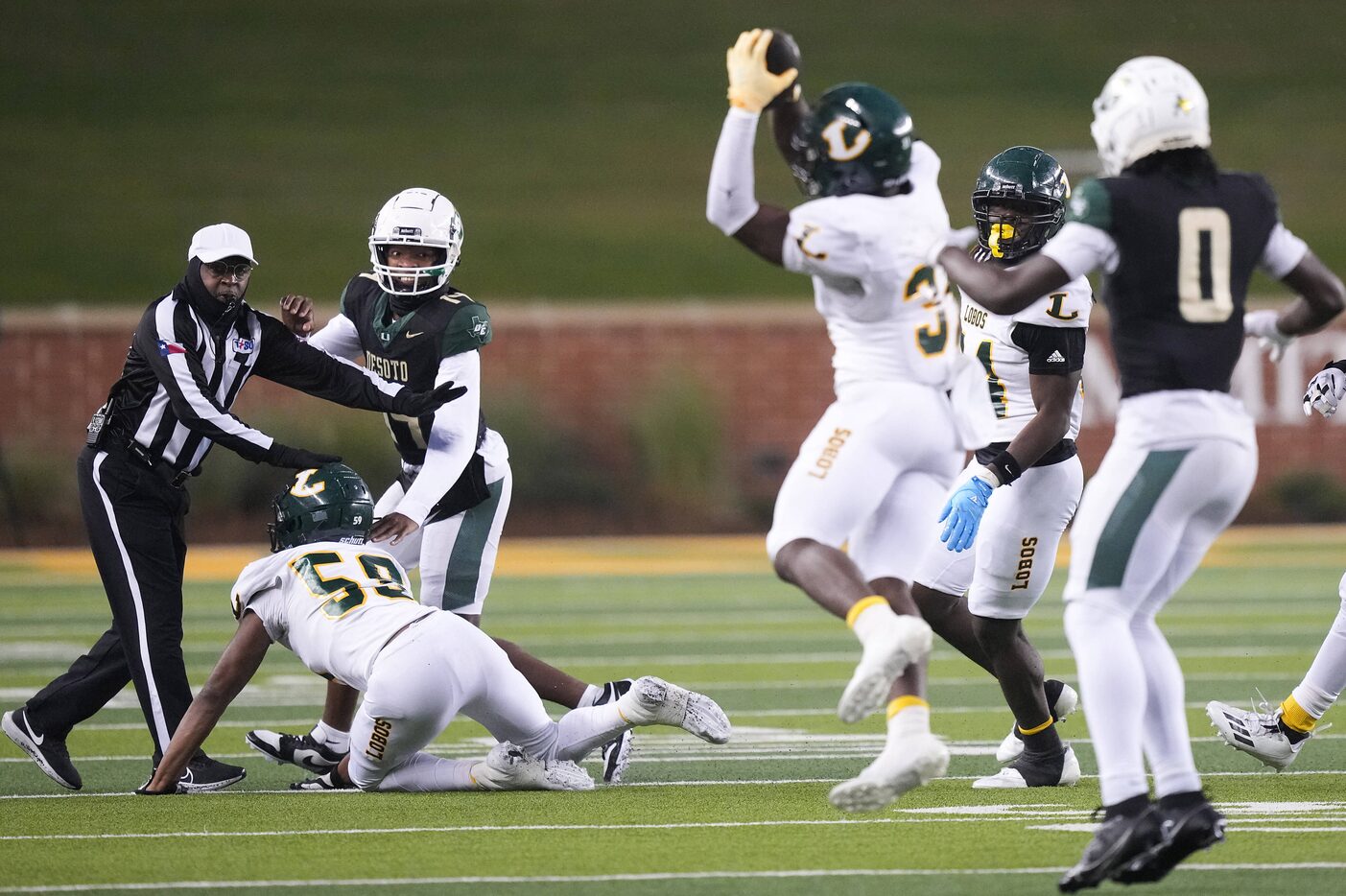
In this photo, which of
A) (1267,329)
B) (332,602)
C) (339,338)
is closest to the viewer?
(1267,329)

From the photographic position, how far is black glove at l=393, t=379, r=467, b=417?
610cm

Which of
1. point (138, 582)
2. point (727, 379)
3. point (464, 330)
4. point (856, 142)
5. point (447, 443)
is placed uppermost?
point (856, 142)

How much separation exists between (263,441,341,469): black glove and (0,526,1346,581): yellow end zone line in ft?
26.4

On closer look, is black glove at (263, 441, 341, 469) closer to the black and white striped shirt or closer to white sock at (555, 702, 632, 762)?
the black and white striped shirt

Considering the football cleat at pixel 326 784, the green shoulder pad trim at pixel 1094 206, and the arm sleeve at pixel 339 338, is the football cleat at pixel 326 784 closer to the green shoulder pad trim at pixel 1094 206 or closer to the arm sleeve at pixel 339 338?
the arm sleeve at pixel 339 338

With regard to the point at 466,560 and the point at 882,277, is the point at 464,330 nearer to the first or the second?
the point at 466,560

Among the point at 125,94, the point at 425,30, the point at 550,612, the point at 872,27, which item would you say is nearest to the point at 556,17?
the point at 425,30

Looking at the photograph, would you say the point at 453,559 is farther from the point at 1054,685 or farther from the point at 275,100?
the point at 275,100

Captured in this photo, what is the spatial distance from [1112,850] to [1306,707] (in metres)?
2.02

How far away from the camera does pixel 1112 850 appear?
13.4ft

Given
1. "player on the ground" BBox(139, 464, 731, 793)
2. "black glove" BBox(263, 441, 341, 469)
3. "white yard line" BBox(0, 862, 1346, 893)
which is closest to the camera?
"white yard line" BBox(0, 862, 1346, 893)

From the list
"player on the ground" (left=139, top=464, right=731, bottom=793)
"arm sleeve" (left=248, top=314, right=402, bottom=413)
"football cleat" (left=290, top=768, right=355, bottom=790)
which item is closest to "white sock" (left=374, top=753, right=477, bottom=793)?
"player on the ground" (left=139, top=464, right=731, bottom=793)

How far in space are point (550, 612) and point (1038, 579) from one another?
6.22 m

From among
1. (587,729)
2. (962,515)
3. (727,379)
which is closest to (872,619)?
(962,515)
